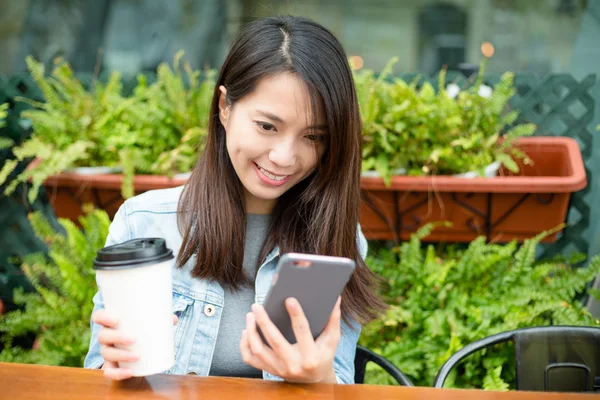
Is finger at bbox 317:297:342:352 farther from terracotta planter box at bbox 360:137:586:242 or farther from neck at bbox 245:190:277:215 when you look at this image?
terracotta planter box at bbox 360:137:586:242

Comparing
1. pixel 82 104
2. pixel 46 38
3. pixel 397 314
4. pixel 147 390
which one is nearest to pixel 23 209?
pixel 82 104

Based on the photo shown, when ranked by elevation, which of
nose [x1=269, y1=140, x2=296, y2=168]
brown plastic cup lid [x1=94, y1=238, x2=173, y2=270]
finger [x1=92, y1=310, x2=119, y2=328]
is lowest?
finger [x1=92, y1=310, x2=119, y2=328]

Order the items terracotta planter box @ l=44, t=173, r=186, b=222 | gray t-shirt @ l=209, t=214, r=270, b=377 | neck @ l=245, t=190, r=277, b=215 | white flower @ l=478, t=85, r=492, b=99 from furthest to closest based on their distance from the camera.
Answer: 1. white flower @ l=478, t=85, r=492, b=99
2. terracotta planter box @ l=44, t=173, r=186, b=222
3. neck @ l=245, t=190, r=277, b=215
4. gray t-shirt @ l=209, t=214, r=270, b=377

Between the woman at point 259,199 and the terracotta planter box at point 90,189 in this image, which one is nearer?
the woman at point 259,199

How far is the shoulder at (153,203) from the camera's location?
5.84 ft

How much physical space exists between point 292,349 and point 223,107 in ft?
2.70

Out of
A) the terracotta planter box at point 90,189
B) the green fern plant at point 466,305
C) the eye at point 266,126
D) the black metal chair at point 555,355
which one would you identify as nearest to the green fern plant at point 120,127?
the terracotta planter box at point 90,189

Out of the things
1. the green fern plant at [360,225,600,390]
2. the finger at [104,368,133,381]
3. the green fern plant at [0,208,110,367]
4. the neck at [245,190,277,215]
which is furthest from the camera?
the green fern plant at [0,208,110,367]

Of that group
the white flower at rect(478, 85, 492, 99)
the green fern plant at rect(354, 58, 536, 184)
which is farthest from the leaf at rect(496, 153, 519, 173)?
the white flower at rect(478, 85, 492, 99)

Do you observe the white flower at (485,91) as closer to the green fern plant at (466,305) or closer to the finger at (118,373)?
the green fern plant at (466,305)

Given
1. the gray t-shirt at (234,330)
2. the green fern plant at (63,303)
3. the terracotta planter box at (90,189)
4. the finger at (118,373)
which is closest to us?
the finger at (118,373)

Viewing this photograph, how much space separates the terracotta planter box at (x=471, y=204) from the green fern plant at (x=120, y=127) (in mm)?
837

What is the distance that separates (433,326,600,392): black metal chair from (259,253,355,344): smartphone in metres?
0.70

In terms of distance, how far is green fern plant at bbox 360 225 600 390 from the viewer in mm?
2416
